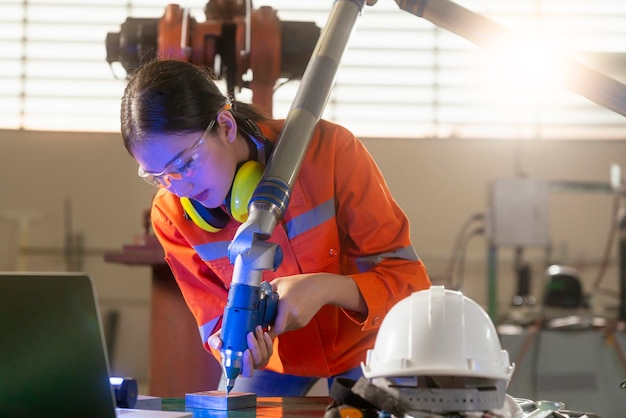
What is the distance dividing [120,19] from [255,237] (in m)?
3.87

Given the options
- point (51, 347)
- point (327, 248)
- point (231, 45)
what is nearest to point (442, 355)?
point (51, 347)

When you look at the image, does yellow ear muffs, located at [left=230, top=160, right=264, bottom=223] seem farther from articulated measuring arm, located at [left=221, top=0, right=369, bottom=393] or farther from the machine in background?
the machine in background

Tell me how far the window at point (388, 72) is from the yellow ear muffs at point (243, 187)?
3278 mm

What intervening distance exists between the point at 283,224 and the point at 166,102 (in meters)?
A: 0.32

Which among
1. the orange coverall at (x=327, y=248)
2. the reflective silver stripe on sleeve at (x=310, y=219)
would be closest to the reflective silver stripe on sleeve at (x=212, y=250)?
the orange coverall at (x=327, y=248)

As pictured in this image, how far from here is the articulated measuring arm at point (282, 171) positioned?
1118 millimetres

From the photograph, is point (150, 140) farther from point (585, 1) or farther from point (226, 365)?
point (585, 1)

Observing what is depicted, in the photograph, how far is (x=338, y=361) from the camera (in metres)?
1.58

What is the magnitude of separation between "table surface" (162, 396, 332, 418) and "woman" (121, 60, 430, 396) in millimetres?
74

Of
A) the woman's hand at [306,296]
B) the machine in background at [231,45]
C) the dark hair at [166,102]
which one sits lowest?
the woman's hand at [306,296]

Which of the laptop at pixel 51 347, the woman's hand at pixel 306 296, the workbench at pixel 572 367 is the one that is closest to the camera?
the laptop at pixel 51 347

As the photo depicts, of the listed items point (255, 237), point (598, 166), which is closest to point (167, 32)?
point (255, 237)

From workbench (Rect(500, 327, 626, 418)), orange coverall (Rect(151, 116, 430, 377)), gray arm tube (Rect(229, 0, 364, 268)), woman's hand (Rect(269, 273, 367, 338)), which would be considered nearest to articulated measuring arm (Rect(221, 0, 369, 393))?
gray arm tube (Rect(229, 0, 364, 268))

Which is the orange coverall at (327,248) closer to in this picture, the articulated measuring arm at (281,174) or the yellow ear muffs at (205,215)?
the yellow ear muffs at (205,215)
